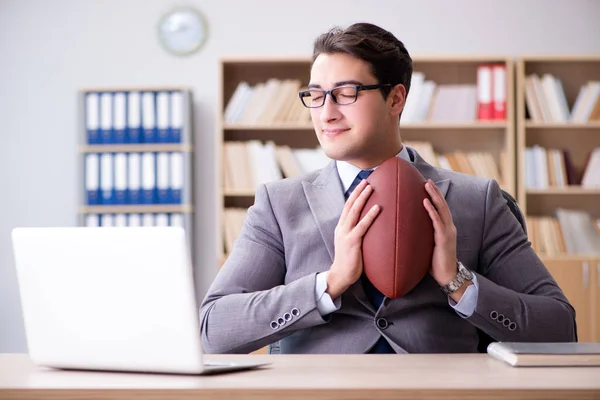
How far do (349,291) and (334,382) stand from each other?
0.62 m

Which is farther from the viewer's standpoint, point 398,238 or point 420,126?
point 420,126

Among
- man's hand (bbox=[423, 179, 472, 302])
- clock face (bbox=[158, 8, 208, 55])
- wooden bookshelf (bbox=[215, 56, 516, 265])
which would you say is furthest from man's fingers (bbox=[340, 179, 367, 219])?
clock face (bbox=[158, 8, 208, 55])

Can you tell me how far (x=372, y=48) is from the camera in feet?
6.18

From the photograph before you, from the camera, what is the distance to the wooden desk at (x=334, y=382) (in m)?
1.07

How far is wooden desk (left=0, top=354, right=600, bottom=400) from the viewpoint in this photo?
1.07 m

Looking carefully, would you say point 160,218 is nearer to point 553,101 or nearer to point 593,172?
point 553,101

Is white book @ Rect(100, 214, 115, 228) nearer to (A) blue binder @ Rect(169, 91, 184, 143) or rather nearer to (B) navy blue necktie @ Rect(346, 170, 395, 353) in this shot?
(A) blue binder @ Rect(169, 91, 184, 143)

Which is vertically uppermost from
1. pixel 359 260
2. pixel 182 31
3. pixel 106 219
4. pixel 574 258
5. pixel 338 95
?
pixel 182 31

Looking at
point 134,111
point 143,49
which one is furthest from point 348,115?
point 143,49

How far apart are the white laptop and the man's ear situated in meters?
0.82

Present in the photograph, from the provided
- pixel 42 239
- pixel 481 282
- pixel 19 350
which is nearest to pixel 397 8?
pixel 19 350

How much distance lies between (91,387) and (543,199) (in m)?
4.41

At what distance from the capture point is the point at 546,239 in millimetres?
4938

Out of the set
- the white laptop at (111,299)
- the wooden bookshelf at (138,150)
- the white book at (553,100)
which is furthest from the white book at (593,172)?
the white laptop at (111,299)
